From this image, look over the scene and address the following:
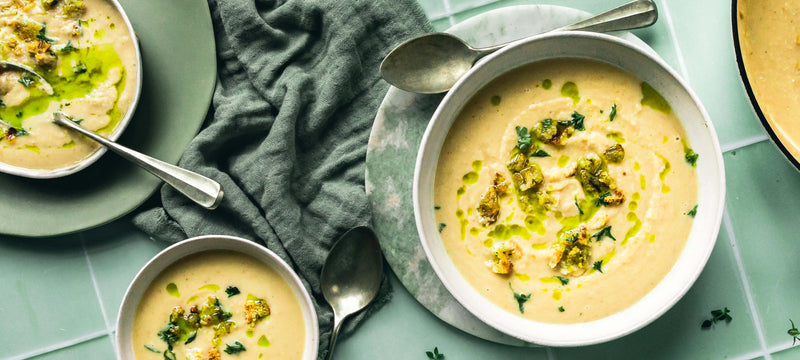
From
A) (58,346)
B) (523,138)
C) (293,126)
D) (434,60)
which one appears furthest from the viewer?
(58,346)

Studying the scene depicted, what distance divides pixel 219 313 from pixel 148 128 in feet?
2.42

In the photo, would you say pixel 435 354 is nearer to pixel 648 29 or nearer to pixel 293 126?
pixel 293 126

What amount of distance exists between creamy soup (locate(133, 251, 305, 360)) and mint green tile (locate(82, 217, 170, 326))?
0.69 ft

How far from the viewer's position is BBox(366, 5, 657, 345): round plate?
2.43 metres

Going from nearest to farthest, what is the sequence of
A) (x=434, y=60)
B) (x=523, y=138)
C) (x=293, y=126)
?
(x=523, y=138)
(x=434, y=60)
(x=293, y=126)

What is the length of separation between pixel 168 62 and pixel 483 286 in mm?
1419

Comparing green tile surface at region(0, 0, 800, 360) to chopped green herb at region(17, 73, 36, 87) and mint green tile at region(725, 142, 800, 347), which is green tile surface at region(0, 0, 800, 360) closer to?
mint green tile at region(725, 142, 800, 347)

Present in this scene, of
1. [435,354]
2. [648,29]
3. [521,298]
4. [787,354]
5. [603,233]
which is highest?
[648,29]

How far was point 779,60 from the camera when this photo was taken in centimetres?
248

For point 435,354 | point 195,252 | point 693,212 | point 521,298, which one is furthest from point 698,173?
point 195,252

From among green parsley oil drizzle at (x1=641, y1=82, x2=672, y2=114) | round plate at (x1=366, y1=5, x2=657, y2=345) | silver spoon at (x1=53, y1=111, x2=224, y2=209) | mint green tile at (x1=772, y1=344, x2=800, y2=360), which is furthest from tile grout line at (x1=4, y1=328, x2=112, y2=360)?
mint green tile at (x1=772, y1=344, x2=800, y2=360)

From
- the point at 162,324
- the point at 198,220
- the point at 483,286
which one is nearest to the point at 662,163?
the point at 483,286

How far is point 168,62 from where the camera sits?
2518 millimetres

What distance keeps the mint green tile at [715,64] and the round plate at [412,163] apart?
0.92 feet
